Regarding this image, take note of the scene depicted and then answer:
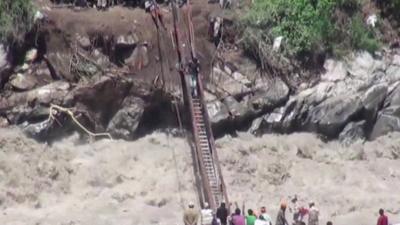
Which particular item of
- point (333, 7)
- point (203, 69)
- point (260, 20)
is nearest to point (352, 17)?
point (333, 7)

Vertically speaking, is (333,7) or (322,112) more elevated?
(333,7)

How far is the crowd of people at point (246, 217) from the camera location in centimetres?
2416

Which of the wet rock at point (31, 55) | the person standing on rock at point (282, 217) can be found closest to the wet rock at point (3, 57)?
the wet rock at point (31, 55)

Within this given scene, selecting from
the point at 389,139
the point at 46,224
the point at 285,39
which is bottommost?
the point at 46,224

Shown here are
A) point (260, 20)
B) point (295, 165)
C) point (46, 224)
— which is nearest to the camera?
point (46, 224)

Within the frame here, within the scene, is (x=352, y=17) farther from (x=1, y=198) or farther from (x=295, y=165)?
(x=1, y=198)

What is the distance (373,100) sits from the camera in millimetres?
30797

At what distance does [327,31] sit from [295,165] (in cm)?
432

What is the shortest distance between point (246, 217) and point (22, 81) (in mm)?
8012

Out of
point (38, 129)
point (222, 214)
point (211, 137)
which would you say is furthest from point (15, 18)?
point (222, 214)

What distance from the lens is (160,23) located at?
3106cm

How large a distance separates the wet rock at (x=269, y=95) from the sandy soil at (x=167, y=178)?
34.0 inches

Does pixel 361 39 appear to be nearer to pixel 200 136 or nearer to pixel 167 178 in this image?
pixel 200 136

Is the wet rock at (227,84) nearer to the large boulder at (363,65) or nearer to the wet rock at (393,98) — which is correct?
the large boulder at (363,65)
